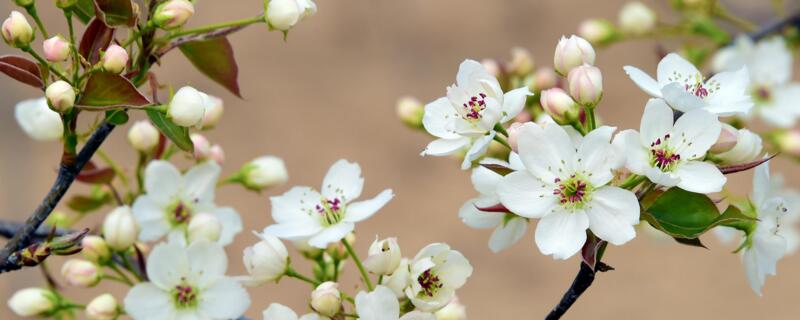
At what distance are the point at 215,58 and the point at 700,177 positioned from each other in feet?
1.24

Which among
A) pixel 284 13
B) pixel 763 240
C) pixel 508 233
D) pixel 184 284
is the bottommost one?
pixel 763 240

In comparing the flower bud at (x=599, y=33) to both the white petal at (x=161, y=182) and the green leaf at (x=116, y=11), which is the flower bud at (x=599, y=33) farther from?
the green leaf at (x=116, y=11)

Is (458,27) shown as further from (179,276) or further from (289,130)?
(179,276)

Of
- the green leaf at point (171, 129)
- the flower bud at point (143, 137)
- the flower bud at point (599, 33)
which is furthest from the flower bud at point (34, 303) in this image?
the flower bud at point (599, 33)

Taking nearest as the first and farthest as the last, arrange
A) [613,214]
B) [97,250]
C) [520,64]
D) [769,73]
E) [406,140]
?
1. [613,214]
2. [97,250]
3. [520,64]
4. [769,73]
5. [406,140]

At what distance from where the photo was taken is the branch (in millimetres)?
710

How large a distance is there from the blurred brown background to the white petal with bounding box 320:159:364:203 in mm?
1410

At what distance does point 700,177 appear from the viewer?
680mm

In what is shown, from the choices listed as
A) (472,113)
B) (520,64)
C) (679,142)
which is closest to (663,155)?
(679,142)

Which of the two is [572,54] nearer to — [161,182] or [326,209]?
[326,209]

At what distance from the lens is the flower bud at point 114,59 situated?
2.26ft

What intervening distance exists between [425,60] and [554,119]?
6.29 feet

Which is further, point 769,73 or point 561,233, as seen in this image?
point 769,73

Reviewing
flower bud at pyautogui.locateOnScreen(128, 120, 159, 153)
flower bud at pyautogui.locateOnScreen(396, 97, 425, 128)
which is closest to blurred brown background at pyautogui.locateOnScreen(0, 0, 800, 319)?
flower bud at pyautogui.locateOnScreen(396, 97, 425, 128)
